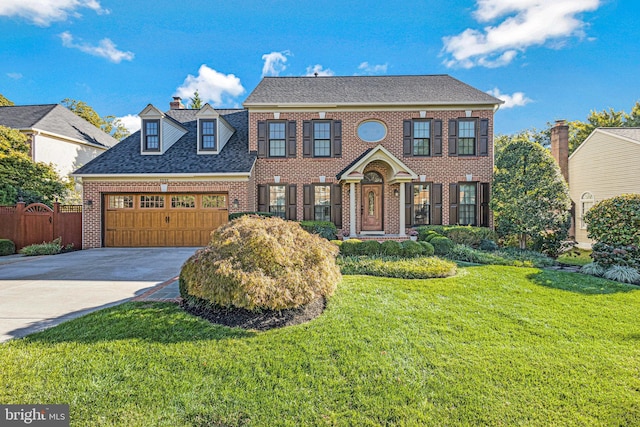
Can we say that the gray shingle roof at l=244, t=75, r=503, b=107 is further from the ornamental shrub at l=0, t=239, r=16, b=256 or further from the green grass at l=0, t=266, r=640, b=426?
the ornamental shrub at l=0, t=239, r=16, b=256

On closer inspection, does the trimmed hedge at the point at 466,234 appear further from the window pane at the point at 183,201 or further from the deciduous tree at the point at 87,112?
the deciduous tree at the point at 87,112

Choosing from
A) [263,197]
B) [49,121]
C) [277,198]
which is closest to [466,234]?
[277,198]

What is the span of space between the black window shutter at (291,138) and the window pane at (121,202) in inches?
286

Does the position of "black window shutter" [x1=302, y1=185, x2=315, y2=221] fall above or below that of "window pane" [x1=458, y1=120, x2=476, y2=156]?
below

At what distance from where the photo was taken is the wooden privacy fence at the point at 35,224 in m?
11.8

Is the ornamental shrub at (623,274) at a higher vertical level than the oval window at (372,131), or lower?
lower

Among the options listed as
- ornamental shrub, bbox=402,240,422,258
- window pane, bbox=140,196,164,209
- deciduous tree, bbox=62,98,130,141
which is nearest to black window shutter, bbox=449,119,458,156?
ornamental shrub, bbox=402,240,422,258

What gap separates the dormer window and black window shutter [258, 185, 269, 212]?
289cm

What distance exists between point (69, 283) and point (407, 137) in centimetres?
1275

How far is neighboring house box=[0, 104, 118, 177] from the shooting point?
52.2 ft

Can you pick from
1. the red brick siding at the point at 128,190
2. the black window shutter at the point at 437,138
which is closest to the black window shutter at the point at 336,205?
the red brick siding at the point at 128,190

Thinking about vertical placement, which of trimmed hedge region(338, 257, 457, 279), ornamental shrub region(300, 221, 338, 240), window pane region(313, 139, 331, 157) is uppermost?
window pane region(313, 139, 331, 157)

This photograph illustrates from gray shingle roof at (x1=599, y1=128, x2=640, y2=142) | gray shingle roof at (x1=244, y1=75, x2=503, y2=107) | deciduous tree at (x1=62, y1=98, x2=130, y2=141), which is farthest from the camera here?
deciduous tree at (x1=62, y1=98, x2=130, y2=141)

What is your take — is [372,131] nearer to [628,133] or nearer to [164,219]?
[164,219]
